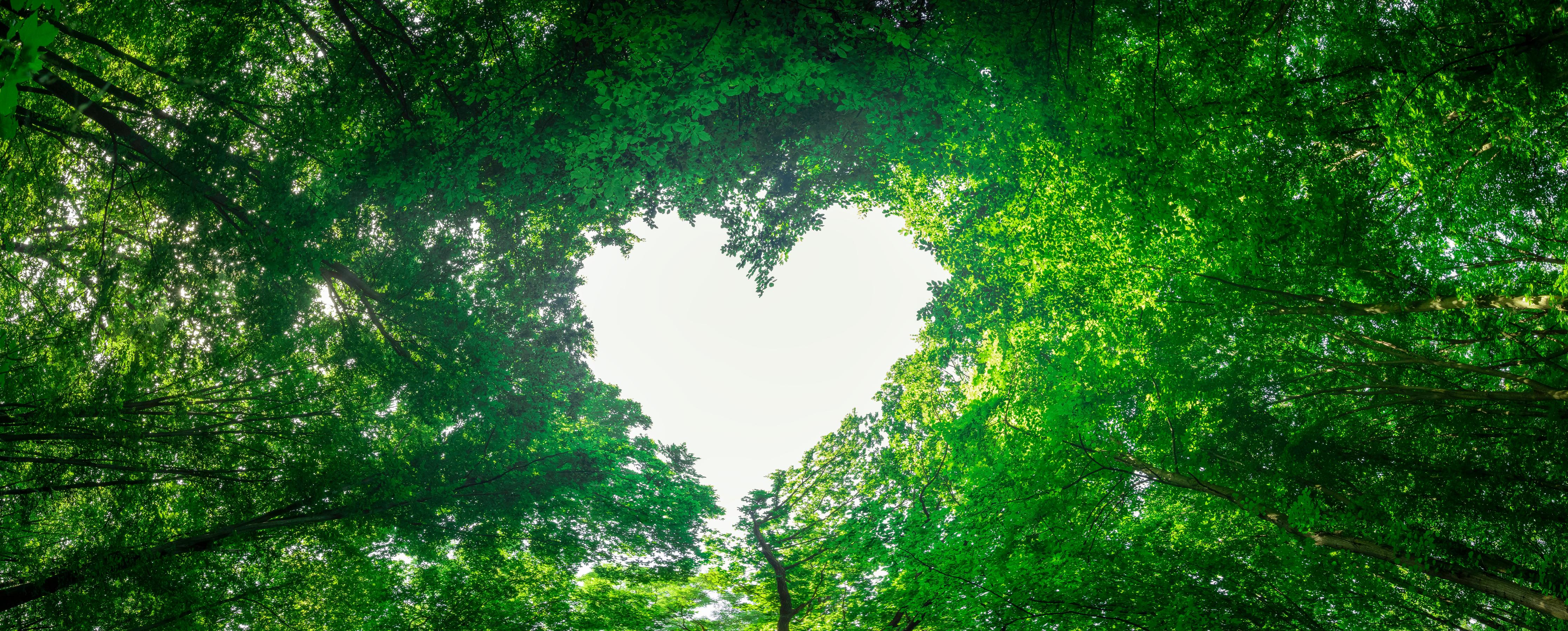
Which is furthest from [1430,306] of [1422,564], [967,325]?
[967,325]

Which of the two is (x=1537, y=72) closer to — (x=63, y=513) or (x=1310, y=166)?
Answer: (x=1310, y=166)

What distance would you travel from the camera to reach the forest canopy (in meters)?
5.08

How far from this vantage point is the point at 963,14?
5.91 metres

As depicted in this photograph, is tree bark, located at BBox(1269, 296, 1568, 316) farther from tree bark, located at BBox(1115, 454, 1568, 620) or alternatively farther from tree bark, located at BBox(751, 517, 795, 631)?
tree bark, located at BBox(751, 517, 795, 631)

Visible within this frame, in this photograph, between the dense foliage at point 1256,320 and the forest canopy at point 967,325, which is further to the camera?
the forest canopy at point 967,325

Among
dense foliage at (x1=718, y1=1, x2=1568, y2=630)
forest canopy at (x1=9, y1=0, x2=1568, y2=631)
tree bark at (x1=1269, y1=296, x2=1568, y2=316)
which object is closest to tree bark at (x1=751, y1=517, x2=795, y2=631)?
forest canopy at (x1=9, y1=0, x2=1568, y2=631)

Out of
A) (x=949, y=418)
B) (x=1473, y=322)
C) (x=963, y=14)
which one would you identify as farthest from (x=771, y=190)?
(x=1473, y=322)

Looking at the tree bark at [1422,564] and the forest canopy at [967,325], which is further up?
the forest canopy at [967,325]

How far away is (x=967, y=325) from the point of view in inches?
428

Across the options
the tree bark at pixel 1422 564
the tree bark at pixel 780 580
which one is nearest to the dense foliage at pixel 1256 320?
the tree bark at pixel 1422 564

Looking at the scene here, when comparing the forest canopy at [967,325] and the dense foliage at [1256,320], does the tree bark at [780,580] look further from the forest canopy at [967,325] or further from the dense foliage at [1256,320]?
the dense foliage at [1256,320]

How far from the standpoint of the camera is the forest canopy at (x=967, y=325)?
5.08m

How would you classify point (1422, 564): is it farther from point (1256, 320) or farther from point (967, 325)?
point (967, 325)

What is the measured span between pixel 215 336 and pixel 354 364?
5.66ft
